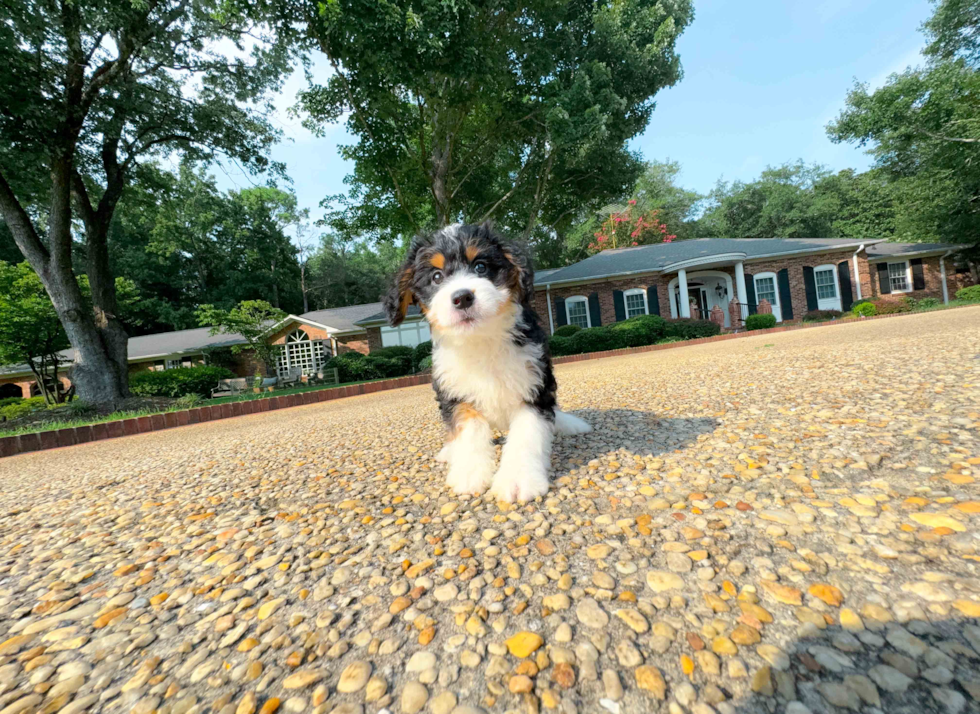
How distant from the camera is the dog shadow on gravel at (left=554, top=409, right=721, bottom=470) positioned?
9.58 ft

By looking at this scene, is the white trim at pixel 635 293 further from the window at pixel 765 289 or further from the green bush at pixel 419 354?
the green bush at pixel 419 354

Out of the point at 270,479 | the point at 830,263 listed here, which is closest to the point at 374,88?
the point at 270,479

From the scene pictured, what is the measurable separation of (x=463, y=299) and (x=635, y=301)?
23.1m

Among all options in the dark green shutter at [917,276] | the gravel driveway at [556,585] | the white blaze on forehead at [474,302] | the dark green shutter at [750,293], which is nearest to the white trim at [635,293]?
the dark green shutter at [750,293]

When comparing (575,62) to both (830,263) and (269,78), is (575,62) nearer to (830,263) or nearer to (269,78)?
(269,78)

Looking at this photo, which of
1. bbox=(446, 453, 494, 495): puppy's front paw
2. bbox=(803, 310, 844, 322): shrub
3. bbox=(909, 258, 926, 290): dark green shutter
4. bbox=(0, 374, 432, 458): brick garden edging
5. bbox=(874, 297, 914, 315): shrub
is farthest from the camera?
bbox=(909, 258, 926, 290): dark green shutter

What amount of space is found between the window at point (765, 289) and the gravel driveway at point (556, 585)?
77.5ft

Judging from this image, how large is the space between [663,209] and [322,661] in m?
48.1

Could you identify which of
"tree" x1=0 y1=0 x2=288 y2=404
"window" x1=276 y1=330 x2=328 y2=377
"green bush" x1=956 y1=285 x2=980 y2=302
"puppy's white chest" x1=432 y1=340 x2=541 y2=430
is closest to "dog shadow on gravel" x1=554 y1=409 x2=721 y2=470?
"puppy's white chest" x1=432 y1=340 x2=541 y2=430

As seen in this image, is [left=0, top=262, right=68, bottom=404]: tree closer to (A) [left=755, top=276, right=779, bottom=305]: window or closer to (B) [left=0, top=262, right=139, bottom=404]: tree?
(B) [left=0, top=262, right=139, bottom=404]: tree

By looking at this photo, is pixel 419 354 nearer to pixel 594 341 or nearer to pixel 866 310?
pixel 594 341

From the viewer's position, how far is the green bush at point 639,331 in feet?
57.9

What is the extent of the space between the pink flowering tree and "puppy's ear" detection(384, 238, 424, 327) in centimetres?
3847

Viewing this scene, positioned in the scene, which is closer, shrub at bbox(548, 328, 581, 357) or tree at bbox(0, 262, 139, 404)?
tree at bbox(0, 262, 139, 404)
